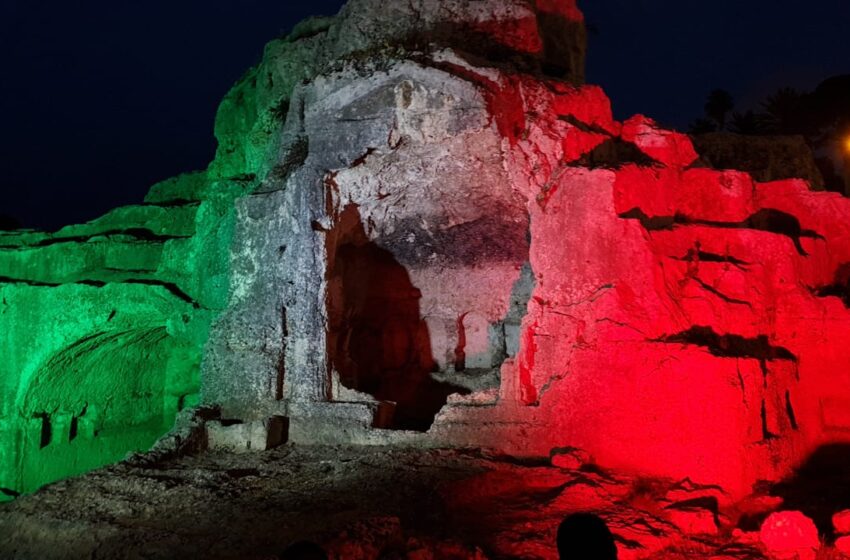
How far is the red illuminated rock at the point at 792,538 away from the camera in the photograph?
18.4 ft

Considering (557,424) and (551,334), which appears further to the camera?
(551,334)

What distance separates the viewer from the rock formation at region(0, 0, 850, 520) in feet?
25.4

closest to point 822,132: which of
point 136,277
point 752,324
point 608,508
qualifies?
point 752,324

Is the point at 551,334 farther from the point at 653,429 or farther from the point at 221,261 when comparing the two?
the point at 221,261

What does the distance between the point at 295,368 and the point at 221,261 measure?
10.8 ft

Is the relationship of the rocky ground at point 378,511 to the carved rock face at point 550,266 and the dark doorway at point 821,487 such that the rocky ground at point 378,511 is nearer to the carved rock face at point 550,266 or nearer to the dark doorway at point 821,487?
the dark doorway at point 821,487

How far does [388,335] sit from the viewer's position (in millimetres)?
14516

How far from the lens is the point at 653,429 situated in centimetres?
715

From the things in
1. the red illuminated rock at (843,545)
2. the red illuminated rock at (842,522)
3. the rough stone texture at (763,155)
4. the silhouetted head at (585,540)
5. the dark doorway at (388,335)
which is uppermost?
the rough stone texture at (763,155)

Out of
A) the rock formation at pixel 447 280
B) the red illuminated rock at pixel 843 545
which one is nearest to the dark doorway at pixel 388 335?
the rock formation at pixel 447 280

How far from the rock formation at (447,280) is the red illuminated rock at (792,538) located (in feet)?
3.26

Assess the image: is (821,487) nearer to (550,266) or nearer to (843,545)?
(843,545)

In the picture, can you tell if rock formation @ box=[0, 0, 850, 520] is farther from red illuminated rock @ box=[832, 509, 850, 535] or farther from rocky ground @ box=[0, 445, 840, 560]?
red illuminated rock @ box=[832, 509, 850, 535]

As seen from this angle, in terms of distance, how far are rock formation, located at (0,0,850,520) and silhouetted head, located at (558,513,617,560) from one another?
14.6ft
